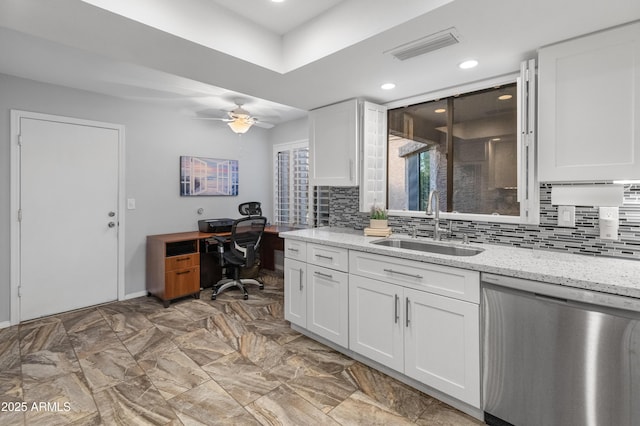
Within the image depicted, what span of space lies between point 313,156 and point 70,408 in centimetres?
259

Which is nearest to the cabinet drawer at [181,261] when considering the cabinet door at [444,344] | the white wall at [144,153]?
the white wall at [144,153]

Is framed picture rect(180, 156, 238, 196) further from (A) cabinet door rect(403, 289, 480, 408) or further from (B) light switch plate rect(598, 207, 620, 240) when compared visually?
(B) light switch plate rect(598, 207, 620, 240)

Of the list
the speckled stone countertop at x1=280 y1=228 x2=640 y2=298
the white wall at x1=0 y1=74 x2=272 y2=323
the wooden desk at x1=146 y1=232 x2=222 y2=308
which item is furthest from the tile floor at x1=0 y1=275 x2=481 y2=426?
the white wall at x1=0 y1=74 x2=272 y2=323

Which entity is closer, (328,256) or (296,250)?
(328,256)

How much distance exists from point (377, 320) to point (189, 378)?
4.42ft

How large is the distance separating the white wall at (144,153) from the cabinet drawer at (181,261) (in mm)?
598

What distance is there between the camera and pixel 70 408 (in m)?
1.87

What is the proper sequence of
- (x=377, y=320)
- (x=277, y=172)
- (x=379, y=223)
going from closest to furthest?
1. (x=377, y=320)
2. (x=379, y=223)
3. (x=277, y=172)

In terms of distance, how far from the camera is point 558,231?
6.70 feet

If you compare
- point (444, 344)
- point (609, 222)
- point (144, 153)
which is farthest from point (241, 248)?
point (609, 222)

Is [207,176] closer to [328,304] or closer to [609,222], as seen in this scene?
[328,304]

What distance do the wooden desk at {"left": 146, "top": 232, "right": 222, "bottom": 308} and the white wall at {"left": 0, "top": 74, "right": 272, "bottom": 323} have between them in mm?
234

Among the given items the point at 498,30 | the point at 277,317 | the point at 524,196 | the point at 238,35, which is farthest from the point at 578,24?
the point at 277,317

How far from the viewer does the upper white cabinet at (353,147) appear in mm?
2854
